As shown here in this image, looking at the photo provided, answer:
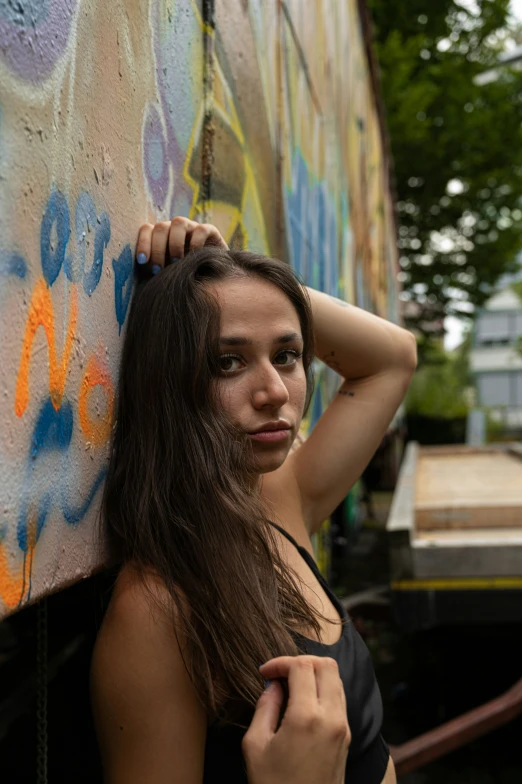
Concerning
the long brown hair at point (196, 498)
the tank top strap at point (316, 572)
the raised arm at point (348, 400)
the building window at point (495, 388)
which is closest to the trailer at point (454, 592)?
the raised arm at point (348, 400)

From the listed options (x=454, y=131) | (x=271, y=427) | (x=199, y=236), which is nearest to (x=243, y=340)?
(x=271, y=427)

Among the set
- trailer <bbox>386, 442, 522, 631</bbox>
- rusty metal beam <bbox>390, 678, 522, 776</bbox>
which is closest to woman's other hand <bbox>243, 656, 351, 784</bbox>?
rusty metal beam <bbox>390, 678, 522, 776</bbox>

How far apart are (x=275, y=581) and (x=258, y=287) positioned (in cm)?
54

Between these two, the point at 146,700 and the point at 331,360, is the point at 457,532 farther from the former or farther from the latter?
the point at 146,700

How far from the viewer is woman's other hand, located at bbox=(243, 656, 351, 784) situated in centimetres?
104

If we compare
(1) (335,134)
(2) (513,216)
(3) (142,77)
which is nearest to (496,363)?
(2) (513,216)

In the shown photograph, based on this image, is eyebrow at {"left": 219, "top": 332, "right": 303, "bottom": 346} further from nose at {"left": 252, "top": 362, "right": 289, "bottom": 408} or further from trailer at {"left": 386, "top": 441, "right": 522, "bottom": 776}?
trailer at {"left": 386, "top": 441, "right": 522, "bottom": 776}

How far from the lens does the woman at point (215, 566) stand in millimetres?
1117

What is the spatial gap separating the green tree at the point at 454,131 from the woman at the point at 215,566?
12966 mm

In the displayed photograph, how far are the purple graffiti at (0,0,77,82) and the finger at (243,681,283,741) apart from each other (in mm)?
894

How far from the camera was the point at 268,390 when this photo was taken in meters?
1.38

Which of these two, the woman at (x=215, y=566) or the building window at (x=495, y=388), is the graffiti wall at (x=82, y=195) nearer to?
the woman at (x=215, y=566)

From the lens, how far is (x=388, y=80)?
1338cm

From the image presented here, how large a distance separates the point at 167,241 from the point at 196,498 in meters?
0.57
